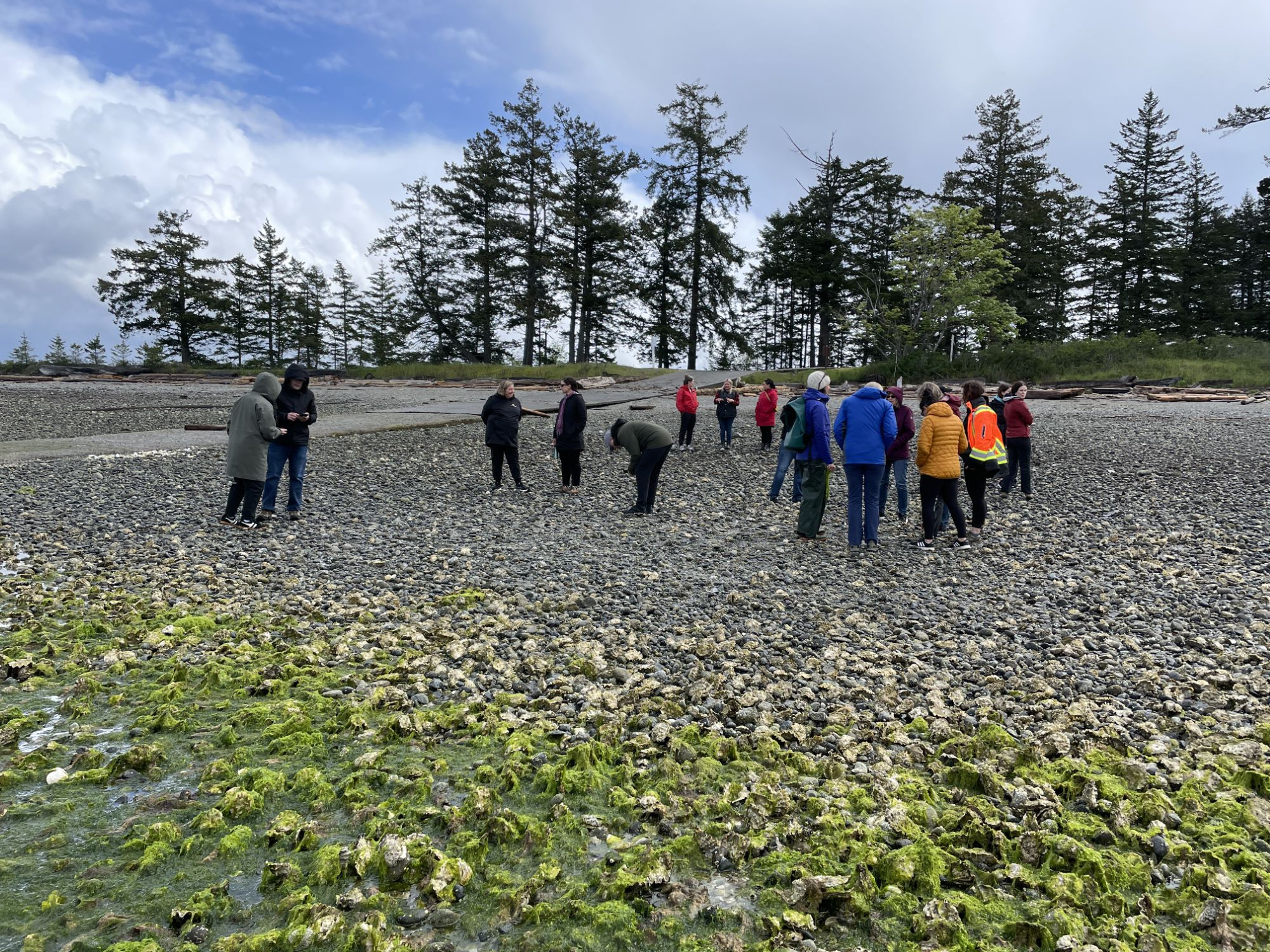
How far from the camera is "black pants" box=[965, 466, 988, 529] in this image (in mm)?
10109

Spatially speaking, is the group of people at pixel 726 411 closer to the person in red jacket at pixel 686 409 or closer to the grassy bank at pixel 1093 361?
the person in red jacket at pixel 686 409

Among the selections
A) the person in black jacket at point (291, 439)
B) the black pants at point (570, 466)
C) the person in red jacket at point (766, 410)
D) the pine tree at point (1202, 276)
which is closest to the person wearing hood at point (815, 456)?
the black pants at point (570, 466)

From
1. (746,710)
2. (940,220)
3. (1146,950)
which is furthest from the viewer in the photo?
(940,220)

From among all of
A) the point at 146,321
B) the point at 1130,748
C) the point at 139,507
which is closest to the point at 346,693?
the point at 1130,748

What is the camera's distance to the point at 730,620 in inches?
273

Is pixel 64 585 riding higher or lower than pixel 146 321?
lower

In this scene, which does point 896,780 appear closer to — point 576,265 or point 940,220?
point 940,220

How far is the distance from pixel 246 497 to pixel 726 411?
450 inches

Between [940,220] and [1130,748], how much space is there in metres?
36.4

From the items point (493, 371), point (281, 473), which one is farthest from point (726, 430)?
point (493, 371)

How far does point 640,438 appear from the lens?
37.7 ft

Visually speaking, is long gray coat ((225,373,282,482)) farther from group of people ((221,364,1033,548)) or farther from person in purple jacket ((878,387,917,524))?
person in purple jacket ((878,387,917,524))

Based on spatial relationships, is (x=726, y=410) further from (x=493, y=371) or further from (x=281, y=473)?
(x=493, y=371)

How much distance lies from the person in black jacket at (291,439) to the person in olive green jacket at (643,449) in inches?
177
